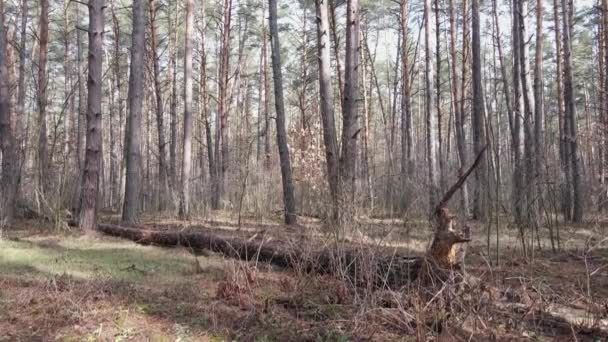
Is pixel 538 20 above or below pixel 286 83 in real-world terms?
below

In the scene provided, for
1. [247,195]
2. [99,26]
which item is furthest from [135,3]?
[247,195]

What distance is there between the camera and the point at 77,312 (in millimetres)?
2807

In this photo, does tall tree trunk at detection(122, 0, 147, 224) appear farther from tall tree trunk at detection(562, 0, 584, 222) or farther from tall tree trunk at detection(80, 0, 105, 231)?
tall tree trunk at detection(562, 0, 584, 222)

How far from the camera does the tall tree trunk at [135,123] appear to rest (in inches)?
313

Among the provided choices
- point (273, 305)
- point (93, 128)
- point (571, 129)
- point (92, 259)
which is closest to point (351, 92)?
point (93, 128)

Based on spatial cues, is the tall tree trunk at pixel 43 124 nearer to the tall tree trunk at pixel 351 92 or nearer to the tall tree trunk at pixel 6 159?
the tall tree trunk at pixel 6 159

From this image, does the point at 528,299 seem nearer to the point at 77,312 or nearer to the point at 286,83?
the point at 77,312

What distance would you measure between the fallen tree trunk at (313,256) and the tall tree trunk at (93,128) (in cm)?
64

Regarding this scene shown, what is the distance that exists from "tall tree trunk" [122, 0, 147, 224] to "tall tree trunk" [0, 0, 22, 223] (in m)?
1.72

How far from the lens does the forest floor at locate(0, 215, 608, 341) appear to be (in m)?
2.61

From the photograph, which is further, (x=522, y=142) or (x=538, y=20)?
(x=538, y=20)

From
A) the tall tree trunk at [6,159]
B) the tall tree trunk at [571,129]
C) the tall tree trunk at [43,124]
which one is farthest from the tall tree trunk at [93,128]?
the tall tree trunk at [571,129]

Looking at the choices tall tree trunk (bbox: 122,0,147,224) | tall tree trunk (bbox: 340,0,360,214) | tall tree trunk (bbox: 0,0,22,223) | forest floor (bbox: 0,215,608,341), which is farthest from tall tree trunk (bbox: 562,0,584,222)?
tall tree trunk (bbox: 0,0,22,223)

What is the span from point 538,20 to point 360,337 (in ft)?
41.0
